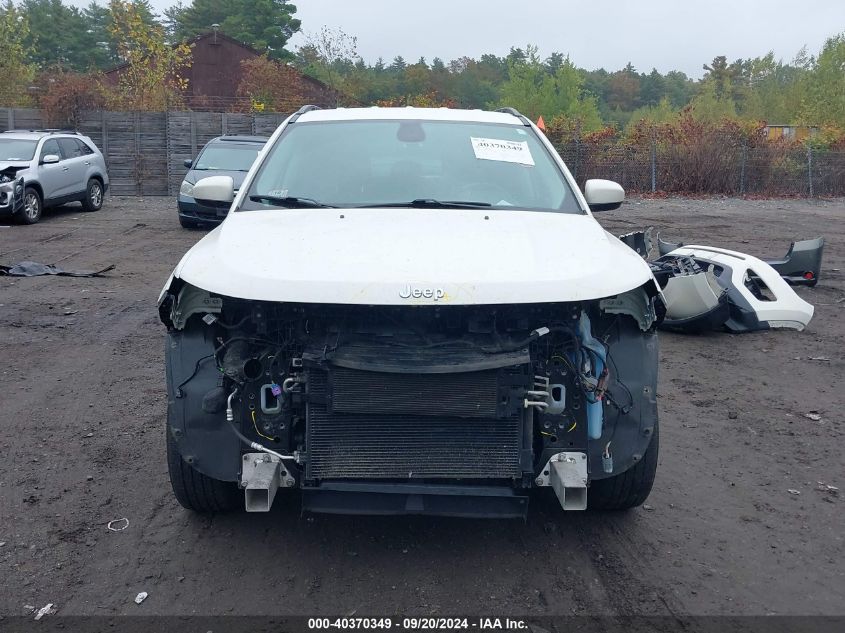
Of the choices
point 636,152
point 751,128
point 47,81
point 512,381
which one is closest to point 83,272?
point 512,381

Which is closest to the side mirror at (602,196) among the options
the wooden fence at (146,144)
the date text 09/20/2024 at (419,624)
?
the date text 09/20/2024 at (419,624)

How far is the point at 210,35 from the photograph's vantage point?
5038 centimetres

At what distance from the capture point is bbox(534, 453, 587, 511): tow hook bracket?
352 cm

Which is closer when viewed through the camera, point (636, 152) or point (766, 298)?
point (766, 298)

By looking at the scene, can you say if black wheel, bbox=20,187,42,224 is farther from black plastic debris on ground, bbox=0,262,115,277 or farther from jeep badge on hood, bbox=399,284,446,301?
jeep badge on hood, bbox=399,284,446,301

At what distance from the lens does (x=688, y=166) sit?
Result: 2908 cm

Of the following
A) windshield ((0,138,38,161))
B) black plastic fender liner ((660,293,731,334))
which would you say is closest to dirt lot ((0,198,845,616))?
black plastic fender liner ((660,293,731,334))

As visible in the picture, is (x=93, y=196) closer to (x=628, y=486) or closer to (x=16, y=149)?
(x=16, y=149)

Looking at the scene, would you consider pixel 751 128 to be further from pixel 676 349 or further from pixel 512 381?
pixel 512 381

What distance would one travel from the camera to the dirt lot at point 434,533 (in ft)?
11.5

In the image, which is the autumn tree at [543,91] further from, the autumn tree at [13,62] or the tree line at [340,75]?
the autumn tree at [13,62]

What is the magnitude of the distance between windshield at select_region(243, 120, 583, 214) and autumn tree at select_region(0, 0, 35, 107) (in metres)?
29.1

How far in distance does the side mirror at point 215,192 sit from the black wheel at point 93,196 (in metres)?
15.8

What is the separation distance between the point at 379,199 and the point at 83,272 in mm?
7982
